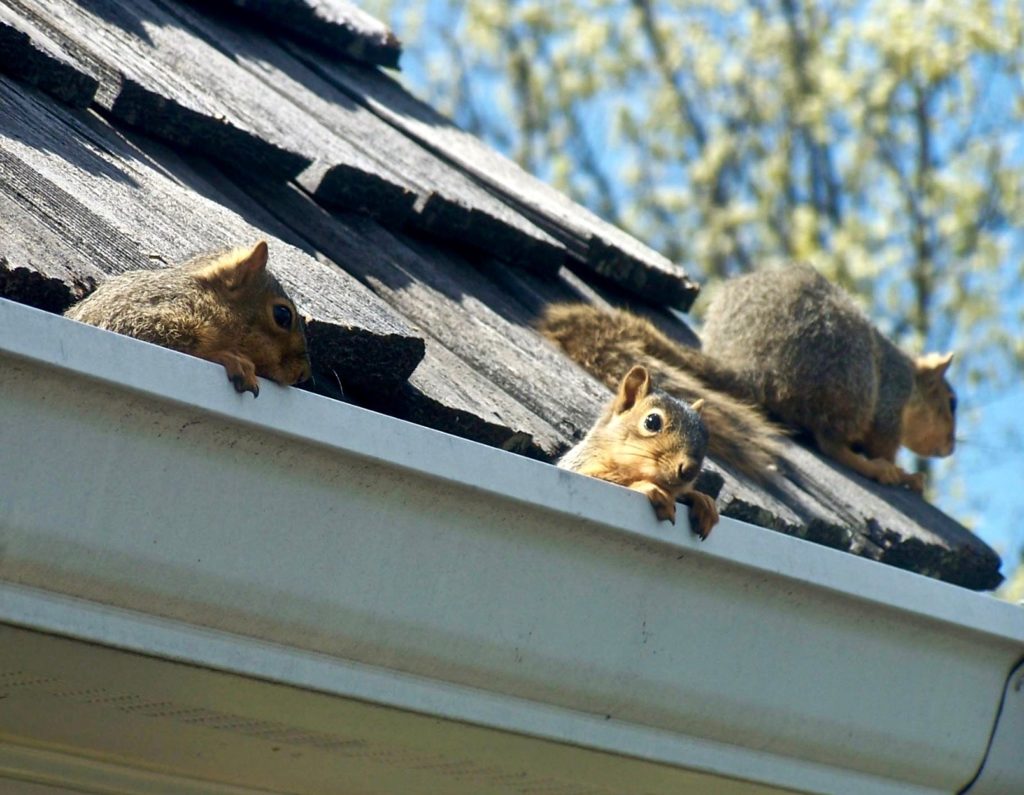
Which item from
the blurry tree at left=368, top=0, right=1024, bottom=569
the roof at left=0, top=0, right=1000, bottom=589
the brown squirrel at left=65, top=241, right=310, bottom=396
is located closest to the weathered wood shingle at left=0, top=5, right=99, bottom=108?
the roof at left=0, top=0, right=1000, bottom=589

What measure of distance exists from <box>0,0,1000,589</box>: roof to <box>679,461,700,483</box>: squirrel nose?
160 millimetres

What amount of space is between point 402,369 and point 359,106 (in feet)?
6.08

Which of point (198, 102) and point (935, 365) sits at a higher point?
point (935, 365)

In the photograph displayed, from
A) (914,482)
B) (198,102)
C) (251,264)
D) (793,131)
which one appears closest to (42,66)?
(198,102)

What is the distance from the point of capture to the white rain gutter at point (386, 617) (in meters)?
1.64

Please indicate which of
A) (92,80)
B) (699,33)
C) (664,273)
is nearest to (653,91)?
(699,33)

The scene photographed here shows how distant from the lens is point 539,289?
3.47 m

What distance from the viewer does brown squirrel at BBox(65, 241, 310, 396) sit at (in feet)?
6.67

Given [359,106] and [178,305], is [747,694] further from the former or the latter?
[359,106]

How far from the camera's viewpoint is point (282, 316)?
2.19 m

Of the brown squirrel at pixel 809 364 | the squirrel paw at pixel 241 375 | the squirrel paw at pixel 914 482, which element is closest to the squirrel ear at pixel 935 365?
the brown squirrel at pixel 809 364

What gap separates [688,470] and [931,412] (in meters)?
3.53

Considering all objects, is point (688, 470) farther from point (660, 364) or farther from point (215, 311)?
point (660, 364)

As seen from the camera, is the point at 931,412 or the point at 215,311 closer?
the point at 215,311
